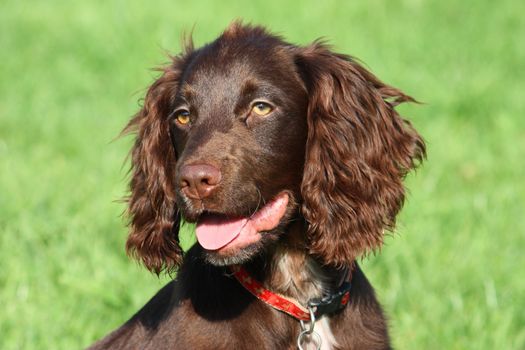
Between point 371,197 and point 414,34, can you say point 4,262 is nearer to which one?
point 371,197

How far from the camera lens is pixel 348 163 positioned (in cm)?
375

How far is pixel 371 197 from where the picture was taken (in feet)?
12.4

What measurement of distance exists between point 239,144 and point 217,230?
32 centimetres

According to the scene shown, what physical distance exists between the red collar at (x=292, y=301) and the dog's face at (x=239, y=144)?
22 centimetres

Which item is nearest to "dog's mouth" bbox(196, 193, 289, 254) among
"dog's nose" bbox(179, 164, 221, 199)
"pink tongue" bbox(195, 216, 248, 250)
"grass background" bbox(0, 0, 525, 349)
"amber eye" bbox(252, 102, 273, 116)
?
"pink tongue" bbox(195, 216, 248, 250)

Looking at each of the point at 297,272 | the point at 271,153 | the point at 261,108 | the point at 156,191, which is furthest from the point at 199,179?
the point at 297,272

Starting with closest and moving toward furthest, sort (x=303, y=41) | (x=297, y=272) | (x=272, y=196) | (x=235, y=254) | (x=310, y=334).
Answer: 1. (x=235, y=254)
2. (x=272, y=196)
3. (x=310, y=334)
4. (x=297, y=272)
5. (x=303, y=41)

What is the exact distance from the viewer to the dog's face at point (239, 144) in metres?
3.47

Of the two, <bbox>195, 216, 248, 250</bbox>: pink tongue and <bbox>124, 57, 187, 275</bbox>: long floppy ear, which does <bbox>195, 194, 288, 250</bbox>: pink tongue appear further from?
<bbox>124, 57, 187, 275</bbox>: long floppy ear

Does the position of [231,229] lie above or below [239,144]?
below

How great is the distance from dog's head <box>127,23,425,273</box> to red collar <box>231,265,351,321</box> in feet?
0.50

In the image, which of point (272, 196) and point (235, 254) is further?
point (272, 196)

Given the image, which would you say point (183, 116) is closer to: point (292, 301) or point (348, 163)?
point (348, 163)

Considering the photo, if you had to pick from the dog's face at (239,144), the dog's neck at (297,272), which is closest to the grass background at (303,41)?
the dog's neck at (297,272)
